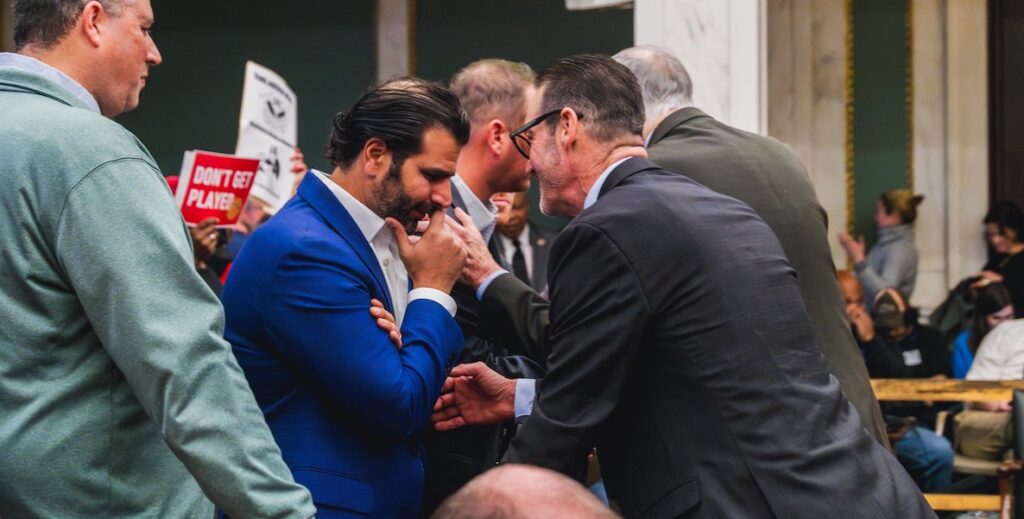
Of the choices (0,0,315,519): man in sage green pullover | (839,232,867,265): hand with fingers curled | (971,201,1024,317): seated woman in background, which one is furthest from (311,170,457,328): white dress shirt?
(839,232,867,265): hand with fingers curled

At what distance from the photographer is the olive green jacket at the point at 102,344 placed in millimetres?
2277

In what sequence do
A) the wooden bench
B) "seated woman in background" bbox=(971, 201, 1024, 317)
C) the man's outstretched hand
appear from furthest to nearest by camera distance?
"seated woman in background" bbox=(971, 201, 1024, 317) < the wooden bench < the man's outstretched hand

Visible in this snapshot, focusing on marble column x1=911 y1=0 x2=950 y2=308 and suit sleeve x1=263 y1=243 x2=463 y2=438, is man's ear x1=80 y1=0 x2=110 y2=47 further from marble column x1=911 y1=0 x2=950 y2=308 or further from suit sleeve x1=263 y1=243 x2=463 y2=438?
marble column x1=911 y1=0 x2=950 y2=308

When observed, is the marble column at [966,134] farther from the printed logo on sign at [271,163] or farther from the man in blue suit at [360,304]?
the man in blue suit at [360,304]

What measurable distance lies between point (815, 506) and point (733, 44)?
4.21 meters

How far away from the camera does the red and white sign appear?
17.5ft

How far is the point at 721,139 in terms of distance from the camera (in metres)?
3.50

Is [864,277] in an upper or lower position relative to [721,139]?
lower

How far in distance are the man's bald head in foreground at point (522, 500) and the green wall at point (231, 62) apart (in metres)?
9.58

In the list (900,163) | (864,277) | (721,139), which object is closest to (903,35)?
(900,163)

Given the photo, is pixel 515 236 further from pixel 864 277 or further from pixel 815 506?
pixel 815 506

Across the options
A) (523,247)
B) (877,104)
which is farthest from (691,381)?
(877,104)

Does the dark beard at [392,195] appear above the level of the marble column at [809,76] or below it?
below

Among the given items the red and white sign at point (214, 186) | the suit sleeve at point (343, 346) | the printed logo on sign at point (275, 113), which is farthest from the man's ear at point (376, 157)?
the printed logo on sign at point (275, 113)
